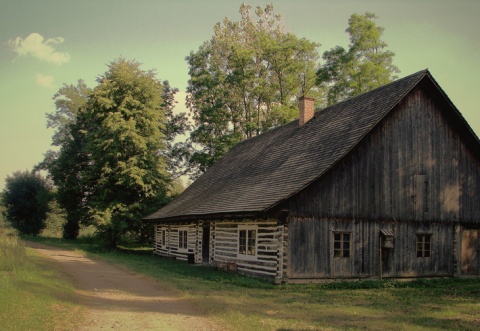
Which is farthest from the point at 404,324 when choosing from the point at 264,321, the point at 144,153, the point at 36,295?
the point at 144,153

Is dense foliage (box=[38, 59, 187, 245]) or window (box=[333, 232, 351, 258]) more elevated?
dense foliage (box=[38, 59, 187, 245])

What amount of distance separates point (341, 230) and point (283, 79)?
88.4 feet

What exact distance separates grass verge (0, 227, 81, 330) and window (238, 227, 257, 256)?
7.53 metres

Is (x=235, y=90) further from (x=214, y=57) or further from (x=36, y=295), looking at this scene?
(x=36, y=295)

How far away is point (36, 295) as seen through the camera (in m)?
12.3

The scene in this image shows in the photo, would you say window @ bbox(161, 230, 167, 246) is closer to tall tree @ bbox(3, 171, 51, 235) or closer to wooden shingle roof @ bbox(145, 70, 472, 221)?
wooden shingle roof @ bbox(145, 70, 472, 221)

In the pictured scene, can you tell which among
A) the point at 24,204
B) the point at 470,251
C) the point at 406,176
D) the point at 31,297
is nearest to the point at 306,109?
the point at 406,176

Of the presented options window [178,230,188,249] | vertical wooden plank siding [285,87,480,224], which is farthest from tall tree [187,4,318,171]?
vertical wooden plank siding [285,87,480,224]

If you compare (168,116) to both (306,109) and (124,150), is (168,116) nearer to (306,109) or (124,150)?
(124,150)

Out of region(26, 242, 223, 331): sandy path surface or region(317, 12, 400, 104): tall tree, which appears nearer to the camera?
region(26, 242, 223, 331): sandy path surface

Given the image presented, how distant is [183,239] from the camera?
28469mm

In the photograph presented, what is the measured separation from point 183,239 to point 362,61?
2048 cm

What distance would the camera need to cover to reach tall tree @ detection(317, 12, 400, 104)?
3622 centimetres

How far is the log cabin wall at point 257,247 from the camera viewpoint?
17.5 m
